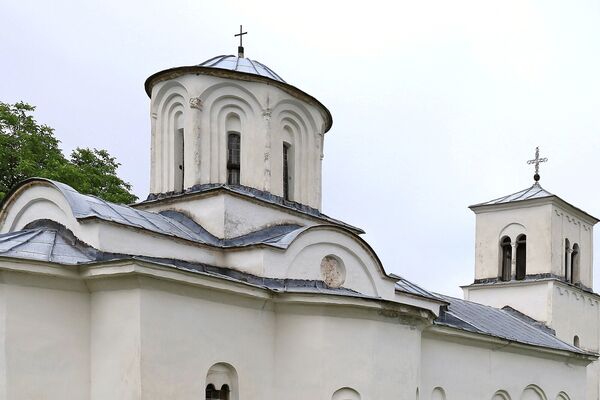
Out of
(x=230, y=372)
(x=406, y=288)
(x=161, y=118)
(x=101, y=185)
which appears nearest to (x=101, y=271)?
(x=230, y=372)

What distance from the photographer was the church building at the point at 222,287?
31.1 feet

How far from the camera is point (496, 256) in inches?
873

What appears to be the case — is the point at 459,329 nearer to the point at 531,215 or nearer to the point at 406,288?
the point at 406,288

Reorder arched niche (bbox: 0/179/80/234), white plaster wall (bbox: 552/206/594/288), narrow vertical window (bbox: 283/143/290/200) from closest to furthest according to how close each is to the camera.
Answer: arched niche (bbox: 0/179/80/234) < narrow vertical window (bbox: 283/143/290/200) < white plaster wall (bbox: 552/206/594/288)

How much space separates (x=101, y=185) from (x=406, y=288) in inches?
378

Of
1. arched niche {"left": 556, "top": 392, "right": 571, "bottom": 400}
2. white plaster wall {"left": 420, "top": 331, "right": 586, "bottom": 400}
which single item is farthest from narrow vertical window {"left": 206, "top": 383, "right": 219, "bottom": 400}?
arched niche {"left": 556, "top": 392, "right": 571, "bottom": 400}

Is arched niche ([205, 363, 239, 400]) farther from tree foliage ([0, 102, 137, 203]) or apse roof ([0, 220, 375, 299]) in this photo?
tree foliage ([0, 102, 137, 203])

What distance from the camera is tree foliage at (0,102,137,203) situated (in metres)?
18.9

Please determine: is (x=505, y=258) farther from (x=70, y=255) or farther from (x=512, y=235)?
(x=70, y=255)

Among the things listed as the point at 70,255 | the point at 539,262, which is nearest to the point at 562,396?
the point at 539,262

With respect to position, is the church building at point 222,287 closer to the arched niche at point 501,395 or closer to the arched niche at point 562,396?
the arched niche at point 501,395

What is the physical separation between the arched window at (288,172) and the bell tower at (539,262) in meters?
9.93

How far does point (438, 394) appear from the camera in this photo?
14.7m

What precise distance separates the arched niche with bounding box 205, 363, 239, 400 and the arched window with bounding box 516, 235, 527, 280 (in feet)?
43.5
